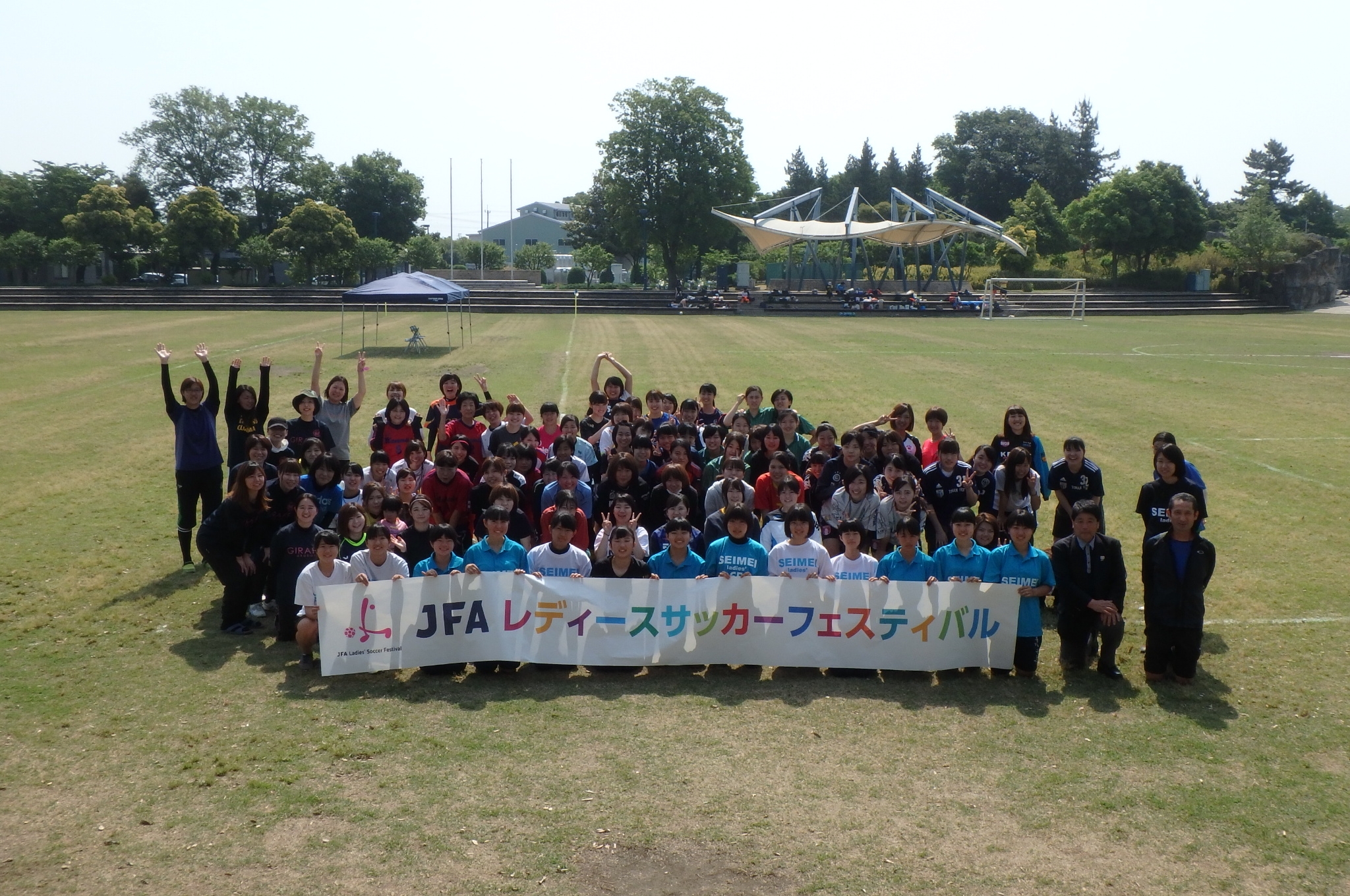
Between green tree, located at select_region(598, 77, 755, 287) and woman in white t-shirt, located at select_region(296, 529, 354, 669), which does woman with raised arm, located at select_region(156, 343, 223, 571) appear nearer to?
woman in white t-shirt, located at select_region(296, 529, 354, 669)

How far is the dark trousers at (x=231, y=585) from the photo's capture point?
834 cm

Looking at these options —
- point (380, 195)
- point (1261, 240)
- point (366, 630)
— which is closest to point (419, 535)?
point (366, 630)

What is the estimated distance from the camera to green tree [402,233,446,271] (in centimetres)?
8019

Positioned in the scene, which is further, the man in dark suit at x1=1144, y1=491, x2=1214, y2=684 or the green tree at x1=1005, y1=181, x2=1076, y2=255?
the green tree at x1=1005, y1=181, x2=1076, y2=255

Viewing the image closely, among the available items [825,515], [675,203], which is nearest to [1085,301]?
[675,203]

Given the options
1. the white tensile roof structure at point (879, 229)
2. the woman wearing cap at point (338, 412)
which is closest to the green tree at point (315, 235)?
the white tensile roof structure at point (879, 229)

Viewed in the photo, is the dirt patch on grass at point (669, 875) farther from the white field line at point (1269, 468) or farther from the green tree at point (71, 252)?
the green tree at point (71, 252)

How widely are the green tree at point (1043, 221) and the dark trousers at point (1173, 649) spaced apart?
77643 millimetres

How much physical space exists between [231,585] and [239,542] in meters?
0.36

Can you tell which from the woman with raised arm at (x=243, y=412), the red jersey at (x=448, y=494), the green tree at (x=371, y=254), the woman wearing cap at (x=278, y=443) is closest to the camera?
the red jersey at (x=448, y=494)

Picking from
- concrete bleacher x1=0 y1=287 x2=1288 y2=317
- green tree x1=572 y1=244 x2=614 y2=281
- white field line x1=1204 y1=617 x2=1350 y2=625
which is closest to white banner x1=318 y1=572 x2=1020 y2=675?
white field line x1=1204 y1=617 x2=1350 y2=625

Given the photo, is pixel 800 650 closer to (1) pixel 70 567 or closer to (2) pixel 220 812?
(2) pixel 220 812

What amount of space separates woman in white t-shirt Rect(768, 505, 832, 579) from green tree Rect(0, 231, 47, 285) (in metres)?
73.9

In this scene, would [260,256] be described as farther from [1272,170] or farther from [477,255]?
[1272,170]
